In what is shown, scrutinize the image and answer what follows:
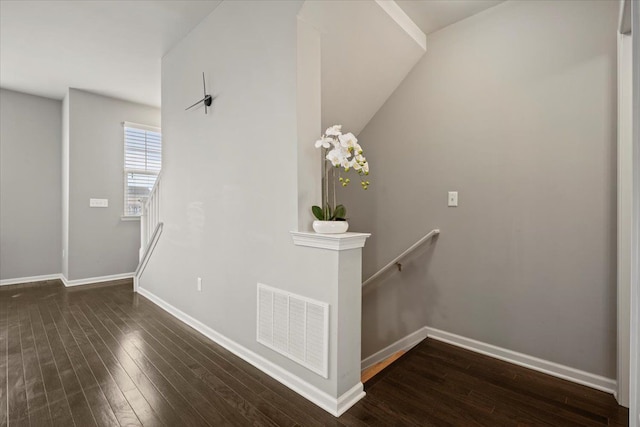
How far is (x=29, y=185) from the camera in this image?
176 inches

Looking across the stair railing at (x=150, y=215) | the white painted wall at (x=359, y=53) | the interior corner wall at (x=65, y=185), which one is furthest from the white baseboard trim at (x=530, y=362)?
the interior corner wall at (x=65, y=185)

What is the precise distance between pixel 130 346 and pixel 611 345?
3.43m

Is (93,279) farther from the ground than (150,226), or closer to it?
closer to it

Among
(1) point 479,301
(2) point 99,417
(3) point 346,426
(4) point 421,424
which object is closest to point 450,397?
(4) point 421,424

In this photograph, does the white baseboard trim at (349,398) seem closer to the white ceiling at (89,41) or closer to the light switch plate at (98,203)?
the white ceiling at (89,41)

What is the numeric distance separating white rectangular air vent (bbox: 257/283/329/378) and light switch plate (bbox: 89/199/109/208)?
3.81 meters

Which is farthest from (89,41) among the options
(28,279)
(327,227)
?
(28,279)

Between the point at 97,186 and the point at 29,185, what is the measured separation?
95cm

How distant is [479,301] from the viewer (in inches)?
96.8

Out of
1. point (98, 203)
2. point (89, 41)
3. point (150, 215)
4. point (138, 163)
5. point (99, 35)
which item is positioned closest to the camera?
point (99, 35)

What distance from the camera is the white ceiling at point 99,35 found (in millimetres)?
2521

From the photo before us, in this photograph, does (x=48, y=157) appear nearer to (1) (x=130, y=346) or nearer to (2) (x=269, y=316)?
(1) (x=130, y=346)

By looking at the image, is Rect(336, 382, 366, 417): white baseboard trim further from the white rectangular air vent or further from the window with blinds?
the window with blinds

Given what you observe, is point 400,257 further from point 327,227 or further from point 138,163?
point 138,163
